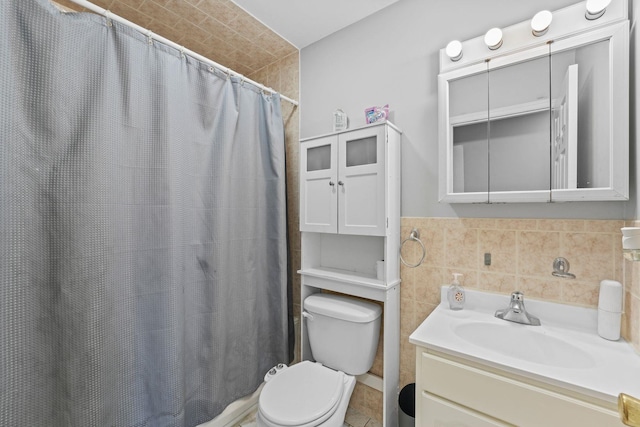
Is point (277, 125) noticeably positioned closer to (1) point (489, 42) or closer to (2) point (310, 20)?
(2) point (310, 20)

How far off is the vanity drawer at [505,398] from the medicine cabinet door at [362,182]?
2.02 ft

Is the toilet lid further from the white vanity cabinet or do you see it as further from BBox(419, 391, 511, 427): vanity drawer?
the white vanity cabinet

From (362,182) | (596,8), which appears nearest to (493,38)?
(596,8)

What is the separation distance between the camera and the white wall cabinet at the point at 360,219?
4.47ft

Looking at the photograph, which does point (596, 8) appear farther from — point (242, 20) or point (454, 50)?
point (242, 20)

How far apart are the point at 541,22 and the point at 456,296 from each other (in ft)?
3.88

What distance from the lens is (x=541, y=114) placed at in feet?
3.59

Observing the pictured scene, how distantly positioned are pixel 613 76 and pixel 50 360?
88.8 inches

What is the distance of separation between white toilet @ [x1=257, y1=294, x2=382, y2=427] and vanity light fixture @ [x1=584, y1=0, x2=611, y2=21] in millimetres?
1494

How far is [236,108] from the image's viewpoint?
156 centimetres

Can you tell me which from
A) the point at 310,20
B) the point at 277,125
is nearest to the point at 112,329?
the point at 277,125

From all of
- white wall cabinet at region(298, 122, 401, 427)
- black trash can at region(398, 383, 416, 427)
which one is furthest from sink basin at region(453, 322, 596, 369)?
black trash can at region(398, 383, 416, 427)

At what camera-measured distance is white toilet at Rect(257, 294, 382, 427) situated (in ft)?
3.69

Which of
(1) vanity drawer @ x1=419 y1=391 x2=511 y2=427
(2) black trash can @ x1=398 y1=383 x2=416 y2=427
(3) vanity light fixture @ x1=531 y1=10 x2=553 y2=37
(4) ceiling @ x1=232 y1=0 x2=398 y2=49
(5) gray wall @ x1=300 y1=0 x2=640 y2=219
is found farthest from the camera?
(4) ceiling @ x1=232 y1=0 x2=398 y2=49
